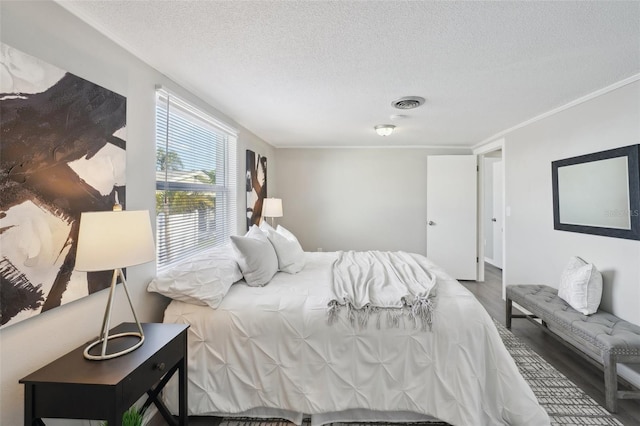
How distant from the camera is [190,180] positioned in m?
2.42

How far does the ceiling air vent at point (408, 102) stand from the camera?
2.46 metres

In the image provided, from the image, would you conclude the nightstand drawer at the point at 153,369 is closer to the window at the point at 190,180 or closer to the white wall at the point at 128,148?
the white wall at the point at 128,148

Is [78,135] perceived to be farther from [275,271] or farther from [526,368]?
[526,368]

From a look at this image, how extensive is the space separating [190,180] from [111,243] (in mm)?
1374

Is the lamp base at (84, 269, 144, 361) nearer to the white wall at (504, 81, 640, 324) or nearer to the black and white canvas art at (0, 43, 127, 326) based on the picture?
the black and white canvas art at (0, 43, 127, 326)

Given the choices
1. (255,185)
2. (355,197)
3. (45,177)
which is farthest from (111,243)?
(355,197)

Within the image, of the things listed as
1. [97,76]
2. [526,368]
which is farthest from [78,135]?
[526,368]

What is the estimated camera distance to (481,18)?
1374 millimetres

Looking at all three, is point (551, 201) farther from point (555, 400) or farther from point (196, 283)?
point (196, 283)

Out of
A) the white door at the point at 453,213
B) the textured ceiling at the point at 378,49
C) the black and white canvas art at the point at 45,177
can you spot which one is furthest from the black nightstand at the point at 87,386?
the white door at the point at 453,213

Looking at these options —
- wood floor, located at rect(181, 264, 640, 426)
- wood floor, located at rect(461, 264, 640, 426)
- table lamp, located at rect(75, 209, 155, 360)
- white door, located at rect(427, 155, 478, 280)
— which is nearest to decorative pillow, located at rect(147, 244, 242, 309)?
table lamp, located at rect(75, 209, 155, 360)

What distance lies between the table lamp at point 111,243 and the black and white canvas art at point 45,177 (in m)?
0.20

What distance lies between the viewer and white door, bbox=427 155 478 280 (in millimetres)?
4570

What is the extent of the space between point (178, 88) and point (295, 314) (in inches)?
75.9
